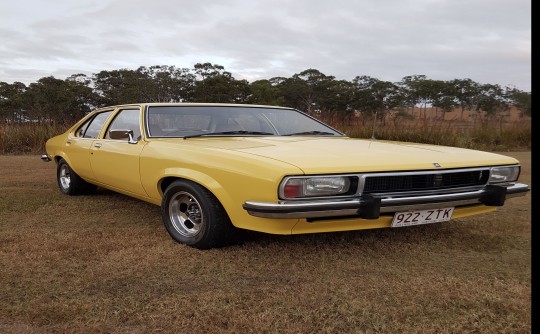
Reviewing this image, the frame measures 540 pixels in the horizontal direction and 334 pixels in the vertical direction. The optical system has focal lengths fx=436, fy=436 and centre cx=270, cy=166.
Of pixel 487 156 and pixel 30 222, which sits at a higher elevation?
pixel 487 156

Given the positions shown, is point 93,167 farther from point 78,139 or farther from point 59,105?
point 59,105

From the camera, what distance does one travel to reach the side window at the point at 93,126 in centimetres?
485

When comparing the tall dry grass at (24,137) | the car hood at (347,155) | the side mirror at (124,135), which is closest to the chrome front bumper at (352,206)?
the car hood at (347,155)

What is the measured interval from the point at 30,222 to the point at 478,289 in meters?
3.74

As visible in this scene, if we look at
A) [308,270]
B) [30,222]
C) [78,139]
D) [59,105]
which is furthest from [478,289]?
[59,105]

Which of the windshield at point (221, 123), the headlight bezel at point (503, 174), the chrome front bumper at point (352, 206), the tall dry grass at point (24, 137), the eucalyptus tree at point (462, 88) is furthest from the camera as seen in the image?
the eucalyptus tree at point (462, 88)

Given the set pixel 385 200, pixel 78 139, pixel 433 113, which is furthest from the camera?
pixel 433 113

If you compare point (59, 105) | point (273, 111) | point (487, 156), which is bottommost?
point (487, 156)

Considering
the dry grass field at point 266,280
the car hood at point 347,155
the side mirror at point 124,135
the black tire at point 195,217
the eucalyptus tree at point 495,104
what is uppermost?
the eucalyptus tree at point 495,104

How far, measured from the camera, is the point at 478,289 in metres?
2.53

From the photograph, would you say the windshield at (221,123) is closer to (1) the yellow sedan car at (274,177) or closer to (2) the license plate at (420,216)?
(1) the yellow sedan car at (274,177)

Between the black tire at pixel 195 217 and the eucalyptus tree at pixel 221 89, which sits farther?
the eucalyptus tree at pixel 221 89

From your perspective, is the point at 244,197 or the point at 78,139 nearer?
the point at 244,197

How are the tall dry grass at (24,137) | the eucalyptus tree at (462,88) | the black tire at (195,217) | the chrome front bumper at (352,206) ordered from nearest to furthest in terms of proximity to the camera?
the chrome front bumper at (352,206) → the black tire at (195,217) → the tall dry grass at (24,137) → the eucalyptus tree at (462,88)
